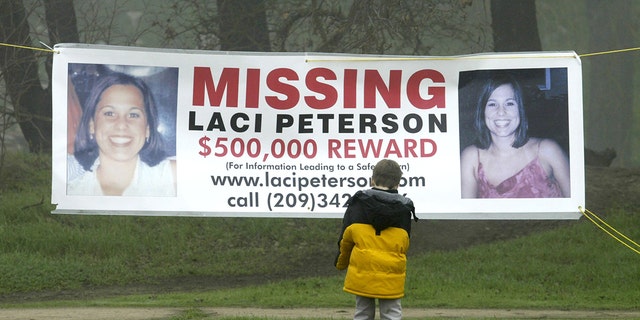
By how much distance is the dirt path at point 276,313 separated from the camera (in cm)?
1162

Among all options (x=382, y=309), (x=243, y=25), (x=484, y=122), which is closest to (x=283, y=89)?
(x=484, y=122)

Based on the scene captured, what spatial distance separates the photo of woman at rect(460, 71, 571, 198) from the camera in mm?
10258

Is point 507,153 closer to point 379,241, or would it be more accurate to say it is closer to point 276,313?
point 379,241

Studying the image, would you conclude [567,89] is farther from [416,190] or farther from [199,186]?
[199,186]

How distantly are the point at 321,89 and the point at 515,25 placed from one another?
964 cm

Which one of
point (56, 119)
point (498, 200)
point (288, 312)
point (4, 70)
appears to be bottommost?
point (288, 312)

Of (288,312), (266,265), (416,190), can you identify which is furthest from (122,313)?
(266,265)

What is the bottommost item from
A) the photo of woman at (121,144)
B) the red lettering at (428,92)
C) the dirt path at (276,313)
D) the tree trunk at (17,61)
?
the dirt path at (276,313)

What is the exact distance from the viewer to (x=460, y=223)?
17875 mm

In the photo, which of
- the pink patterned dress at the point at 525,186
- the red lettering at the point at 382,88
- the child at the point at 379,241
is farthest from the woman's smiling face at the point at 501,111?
the child at the point at 379,241

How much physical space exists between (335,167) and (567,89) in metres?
2.13

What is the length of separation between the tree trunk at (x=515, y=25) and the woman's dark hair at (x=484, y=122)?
8.86m

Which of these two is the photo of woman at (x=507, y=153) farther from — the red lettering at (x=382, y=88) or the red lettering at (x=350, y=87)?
the red lettering at (x=350, y=87)

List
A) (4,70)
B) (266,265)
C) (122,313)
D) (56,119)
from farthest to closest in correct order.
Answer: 1. (4,70)
2. (266,265)
3. (122,313)
4. (56,119)
